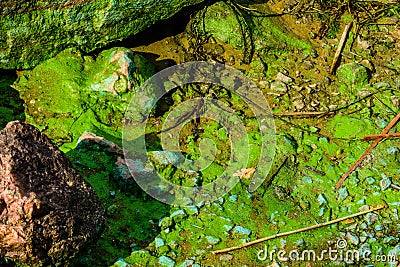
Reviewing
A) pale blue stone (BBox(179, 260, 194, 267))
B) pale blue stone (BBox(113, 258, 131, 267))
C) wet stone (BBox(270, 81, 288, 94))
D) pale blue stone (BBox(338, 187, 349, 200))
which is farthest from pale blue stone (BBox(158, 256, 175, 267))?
wet stone (BBox(270, 81, 288, 94))

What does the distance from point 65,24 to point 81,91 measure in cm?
53

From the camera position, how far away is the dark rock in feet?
10.3

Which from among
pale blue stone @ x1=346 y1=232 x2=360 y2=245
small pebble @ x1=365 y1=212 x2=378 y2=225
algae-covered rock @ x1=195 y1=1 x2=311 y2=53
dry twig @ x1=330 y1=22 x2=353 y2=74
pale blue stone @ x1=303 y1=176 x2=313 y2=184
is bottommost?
pale blue stone @ x1=346 y1=232 x2=360 y2=245

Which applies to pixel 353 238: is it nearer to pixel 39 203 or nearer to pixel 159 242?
pixel 159 242

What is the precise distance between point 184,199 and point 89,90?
4.05 ft

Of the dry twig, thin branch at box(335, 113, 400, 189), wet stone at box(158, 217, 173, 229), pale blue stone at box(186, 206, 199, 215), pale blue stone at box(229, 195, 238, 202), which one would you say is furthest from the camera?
the dry twig

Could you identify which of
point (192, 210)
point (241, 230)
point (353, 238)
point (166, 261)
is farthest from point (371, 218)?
point (166, 261)

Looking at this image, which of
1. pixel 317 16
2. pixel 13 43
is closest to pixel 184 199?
pixel 13 43

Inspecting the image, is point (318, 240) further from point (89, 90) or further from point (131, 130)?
point (89, 90)

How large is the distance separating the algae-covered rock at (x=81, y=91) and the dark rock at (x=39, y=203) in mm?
966

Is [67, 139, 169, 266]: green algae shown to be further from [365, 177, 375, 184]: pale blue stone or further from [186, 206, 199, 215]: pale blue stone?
[365, 177, 375, 184]: pale blue stone

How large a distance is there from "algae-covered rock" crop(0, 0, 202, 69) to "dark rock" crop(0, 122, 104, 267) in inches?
57.5

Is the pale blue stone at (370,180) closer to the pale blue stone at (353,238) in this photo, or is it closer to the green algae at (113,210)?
the pale blue stone at (353,238)

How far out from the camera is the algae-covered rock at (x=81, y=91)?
4.45 meters
